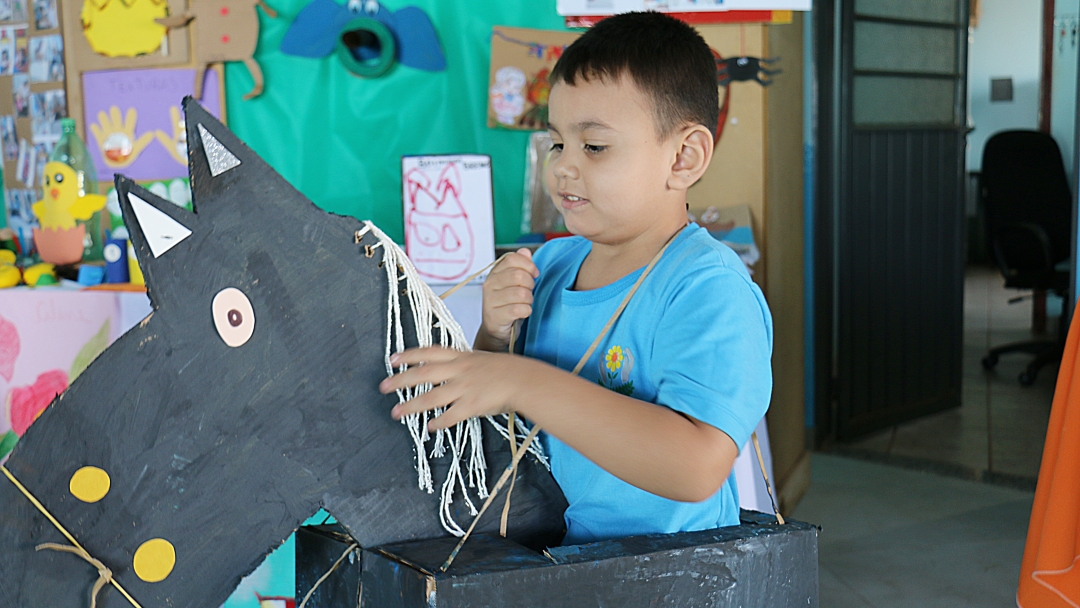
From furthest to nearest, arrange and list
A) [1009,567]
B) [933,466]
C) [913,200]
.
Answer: [913,200]
[933,466]
[1009,567]

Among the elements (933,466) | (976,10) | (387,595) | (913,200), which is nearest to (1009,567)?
(933,466)

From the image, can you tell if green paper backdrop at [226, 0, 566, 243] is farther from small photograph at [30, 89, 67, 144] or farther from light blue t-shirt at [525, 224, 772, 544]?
light blue t-shirt at [525, 224, 772, 544]

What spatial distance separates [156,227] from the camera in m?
0.79

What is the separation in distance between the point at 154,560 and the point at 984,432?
350cm

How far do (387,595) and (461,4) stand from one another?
80.3 inches

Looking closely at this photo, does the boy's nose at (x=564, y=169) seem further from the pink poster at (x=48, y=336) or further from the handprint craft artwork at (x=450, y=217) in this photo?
the pink poster at (x=48, y=336)

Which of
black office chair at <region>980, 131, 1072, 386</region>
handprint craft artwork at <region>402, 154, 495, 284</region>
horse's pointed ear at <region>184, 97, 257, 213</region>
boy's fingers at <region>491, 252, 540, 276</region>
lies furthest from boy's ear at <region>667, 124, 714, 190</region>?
black office chair at <region>980, 131, 1072, 386</region>

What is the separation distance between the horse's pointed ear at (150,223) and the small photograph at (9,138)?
2.36 m

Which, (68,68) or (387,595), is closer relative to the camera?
(387,595)

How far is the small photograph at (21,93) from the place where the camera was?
273cm

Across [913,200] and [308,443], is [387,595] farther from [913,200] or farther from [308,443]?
[913,200]

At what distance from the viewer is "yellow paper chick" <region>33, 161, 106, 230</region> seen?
7.22ft

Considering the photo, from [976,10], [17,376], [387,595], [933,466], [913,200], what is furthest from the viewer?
[976,10]

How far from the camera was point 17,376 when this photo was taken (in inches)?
76.4
